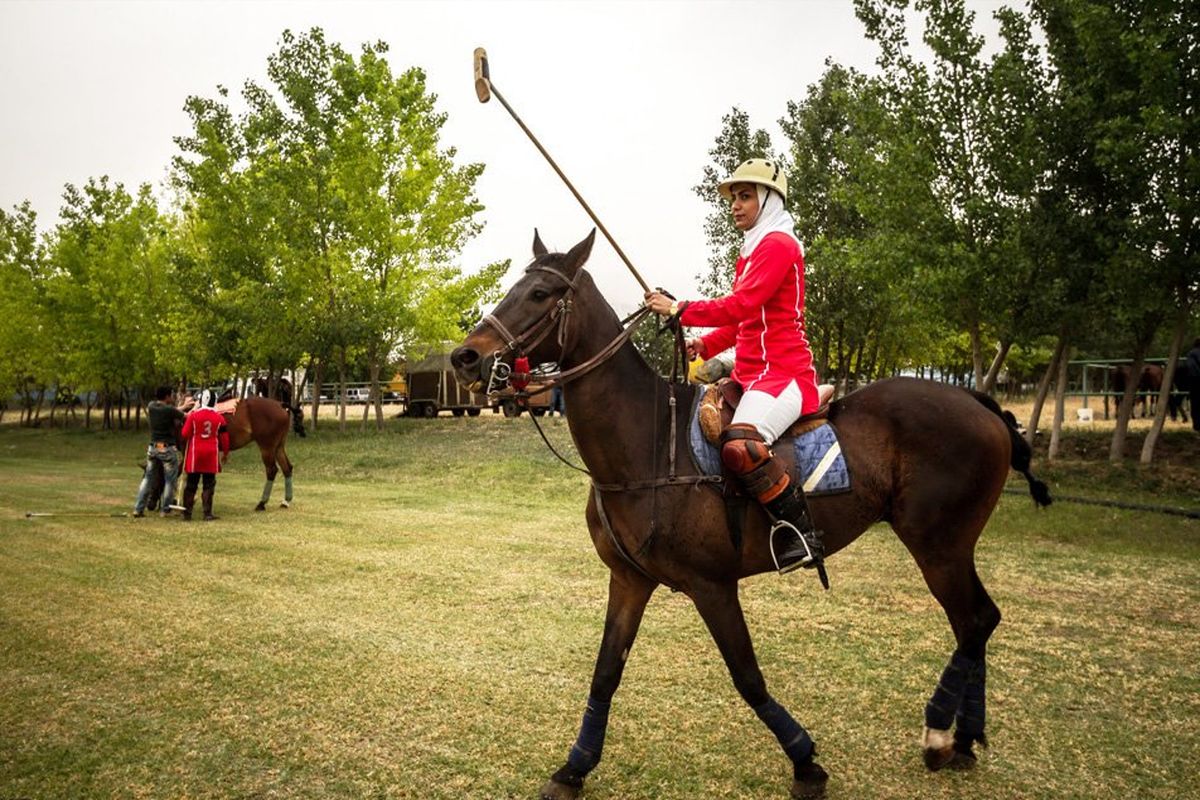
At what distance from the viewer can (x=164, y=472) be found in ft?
50.7

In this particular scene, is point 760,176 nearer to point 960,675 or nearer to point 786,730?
point 786,730

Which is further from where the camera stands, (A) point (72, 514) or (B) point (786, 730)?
(A) point (72, 514)

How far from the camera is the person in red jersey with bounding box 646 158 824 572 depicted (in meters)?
4.57

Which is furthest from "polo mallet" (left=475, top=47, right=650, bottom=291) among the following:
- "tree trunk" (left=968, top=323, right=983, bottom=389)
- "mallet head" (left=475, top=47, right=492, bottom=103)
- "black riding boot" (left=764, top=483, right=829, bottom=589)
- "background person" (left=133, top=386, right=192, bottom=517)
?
"tree trunk" (left=968, top=323, right=983, bottom=389)

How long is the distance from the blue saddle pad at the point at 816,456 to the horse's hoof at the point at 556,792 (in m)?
2.06

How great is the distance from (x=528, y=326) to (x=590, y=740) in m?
2.41

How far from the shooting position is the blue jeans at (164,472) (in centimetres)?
1523

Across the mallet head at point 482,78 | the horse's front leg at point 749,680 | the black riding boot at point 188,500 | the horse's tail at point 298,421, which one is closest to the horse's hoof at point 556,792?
the horse's front leg at point 749,680

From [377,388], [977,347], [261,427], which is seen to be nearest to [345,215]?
[377,388]

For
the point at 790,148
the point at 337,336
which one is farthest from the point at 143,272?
the point at 790,148

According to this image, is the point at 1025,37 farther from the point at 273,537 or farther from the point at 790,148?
the point at 273,537

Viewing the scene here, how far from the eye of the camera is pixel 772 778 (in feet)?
15.8

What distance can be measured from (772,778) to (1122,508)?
1274cm

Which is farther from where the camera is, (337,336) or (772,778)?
(337,336)
